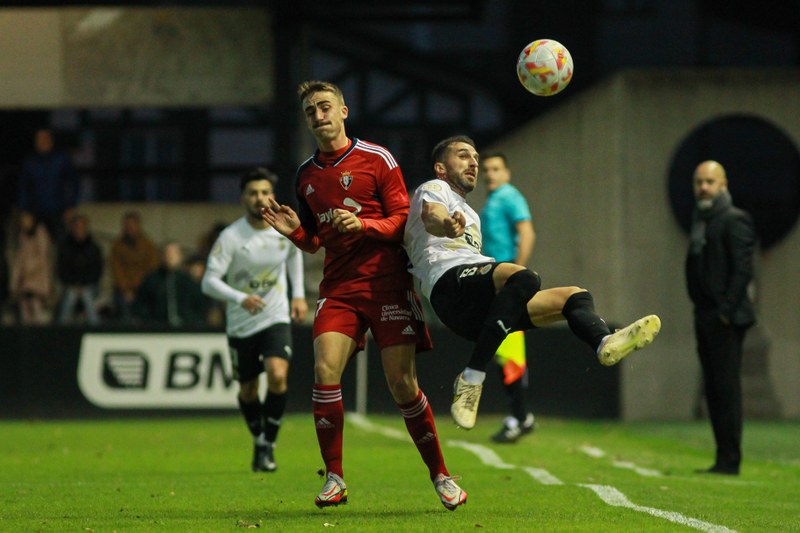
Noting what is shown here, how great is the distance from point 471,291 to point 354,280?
71cm

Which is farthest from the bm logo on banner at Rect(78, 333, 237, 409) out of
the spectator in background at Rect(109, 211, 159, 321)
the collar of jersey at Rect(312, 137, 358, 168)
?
the collar of jersey at Rect(312, 137, 358, 168)

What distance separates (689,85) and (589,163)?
175 centimetres

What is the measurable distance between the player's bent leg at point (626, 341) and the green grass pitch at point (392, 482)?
34.3 inches

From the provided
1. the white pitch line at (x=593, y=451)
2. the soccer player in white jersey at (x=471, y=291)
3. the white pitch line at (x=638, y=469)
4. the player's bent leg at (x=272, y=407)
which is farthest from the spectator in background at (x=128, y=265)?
the soccer player in white jersey at (x=471, y=291)

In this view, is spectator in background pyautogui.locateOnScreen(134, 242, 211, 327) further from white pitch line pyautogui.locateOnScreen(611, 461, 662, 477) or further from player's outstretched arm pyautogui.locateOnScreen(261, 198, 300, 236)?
player's outstretched arm pyautogui.locateOnScreen(261, 198, 300, 236)

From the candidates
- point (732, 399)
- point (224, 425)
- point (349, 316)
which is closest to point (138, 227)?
point (224, 425)

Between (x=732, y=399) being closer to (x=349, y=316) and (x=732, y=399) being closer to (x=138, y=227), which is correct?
(x=349, y=316)

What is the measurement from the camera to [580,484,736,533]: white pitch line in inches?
297

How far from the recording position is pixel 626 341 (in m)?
7.55

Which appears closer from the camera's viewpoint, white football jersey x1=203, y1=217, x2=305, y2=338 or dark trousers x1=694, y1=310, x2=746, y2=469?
dark trousers x1=694, y1=310, x2=746, y2=469

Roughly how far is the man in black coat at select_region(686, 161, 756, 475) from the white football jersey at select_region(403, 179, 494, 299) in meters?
3.63

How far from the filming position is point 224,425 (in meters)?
17.4

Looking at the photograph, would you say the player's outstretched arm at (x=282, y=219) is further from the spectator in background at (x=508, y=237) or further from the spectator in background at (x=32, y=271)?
the spectator in background at (x=32, y=271)

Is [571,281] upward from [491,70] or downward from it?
downward
